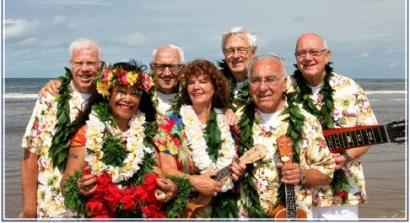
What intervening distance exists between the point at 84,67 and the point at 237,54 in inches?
58.2

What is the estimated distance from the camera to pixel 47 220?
15.0ft

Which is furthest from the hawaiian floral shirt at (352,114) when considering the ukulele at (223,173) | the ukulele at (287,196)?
the ukulele at (223,173)

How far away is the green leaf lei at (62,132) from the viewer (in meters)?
4.35

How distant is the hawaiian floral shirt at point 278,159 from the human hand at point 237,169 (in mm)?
118

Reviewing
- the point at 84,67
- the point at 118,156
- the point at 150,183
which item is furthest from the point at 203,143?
the point at 84,67

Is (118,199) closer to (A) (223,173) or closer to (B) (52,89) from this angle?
(A) (223,173)

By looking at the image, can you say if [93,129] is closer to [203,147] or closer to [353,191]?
[203,147]

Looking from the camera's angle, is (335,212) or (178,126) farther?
(335,212)

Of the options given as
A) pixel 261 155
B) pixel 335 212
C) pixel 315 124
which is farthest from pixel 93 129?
pixel 335 212

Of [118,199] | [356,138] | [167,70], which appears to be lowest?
[118,199]

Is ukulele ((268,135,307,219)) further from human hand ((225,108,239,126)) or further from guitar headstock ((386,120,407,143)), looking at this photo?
guitar headstock ((386,120,407,143))

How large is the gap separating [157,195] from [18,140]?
9.71m

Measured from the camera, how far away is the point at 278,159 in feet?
13.7

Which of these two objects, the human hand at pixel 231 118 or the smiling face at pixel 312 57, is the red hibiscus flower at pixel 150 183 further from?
the smiling face at pixel 312 57
